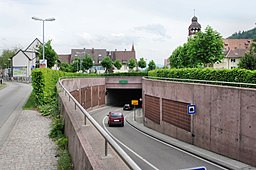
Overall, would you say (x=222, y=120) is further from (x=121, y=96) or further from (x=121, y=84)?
(x=121, y=96)

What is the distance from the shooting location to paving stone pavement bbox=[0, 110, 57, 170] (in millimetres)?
9031

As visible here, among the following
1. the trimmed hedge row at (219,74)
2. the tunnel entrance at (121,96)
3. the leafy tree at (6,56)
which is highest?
the leafy tree at (6,56)

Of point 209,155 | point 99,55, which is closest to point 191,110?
point 209,155

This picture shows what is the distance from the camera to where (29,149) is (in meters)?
10.7

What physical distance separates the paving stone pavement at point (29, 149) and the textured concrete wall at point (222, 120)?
10.1 metres

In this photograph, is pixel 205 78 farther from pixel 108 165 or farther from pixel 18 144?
pixel 108 165

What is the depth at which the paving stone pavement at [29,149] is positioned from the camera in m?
9.03

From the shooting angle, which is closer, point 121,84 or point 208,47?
point 208,47

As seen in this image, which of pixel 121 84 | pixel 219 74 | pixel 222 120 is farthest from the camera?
pixel 121 84

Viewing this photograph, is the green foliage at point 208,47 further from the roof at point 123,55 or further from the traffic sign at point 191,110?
the roof at point 123,55

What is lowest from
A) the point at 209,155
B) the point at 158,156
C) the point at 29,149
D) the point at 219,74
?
the point at 158,156

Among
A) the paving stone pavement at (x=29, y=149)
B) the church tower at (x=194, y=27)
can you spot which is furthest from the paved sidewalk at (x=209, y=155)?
the church tower at (x=194, y=27)

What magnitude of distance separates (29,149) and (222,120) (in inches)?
481

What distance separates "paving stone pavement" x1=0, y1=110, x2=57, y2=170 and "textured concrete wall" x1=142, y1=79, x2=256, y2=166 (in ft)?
33.1
